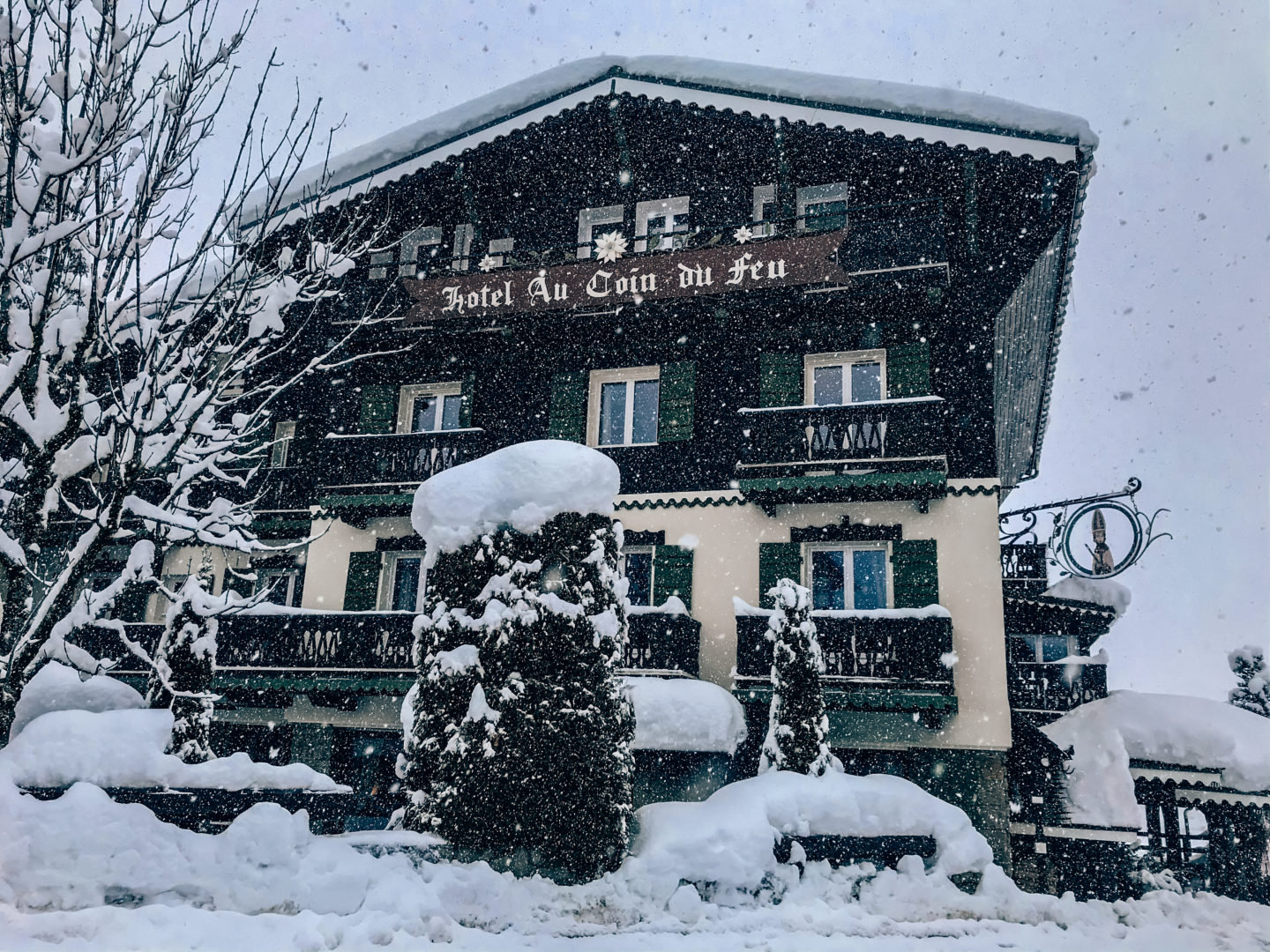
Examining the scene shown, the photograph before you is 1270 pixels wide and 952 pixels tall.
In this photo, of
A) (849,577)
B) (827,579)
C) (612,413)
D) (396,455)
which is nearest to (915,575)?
(849,577)

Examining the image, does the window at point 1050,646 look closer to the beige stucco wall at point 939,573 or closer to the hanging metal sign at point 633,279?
the beige stucco wall at point 939,573

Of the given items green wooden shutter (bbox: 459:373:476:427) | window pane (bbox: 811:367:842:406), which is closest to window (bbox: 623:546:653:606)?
window pane (bbox: 811:367:842:406)

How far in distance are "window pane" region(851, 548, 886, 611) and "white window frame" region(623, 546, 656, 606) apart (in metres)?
3.33

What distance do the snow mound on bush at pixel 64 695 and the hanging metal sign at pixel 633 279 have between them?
7.87 metres

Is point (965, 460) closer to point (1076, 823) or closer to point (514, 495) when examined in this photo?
point (1076, 823)

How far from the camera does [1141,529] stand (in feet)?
49.5

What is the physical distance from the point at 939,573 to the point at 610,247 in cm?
799

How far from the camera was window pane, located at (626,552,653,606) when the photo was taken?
1644 cm

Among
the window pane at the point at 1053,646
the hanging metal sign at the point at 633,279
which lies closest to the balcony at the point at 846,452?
the hanging metal sign at the point at 633,279

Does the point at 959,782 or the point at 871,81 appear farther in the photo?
the point at 871,81

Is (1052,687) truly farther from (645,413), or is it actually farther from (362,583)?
(362,583)

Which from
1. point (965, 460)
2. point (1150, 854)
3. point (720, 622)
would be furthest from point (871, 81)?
point (1150, 854)

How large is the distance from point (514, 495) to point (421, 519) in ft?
3.79

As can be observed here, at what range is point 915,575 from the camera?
15.1m
